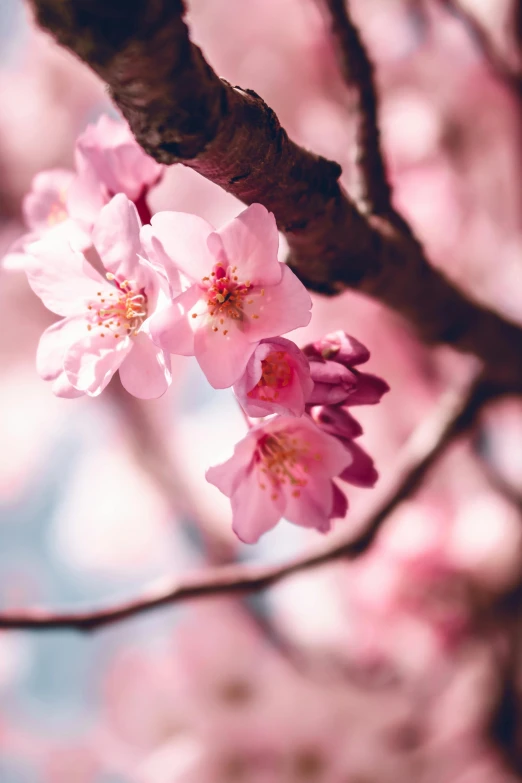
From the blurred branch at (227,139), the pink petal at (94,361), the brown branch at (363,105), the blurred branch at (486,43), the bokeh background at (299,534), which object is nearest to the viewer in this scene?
the blurred branch at (227,139)

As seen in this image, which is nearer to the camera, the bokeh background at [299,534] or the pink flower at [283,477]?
the pink flower at [283,477]

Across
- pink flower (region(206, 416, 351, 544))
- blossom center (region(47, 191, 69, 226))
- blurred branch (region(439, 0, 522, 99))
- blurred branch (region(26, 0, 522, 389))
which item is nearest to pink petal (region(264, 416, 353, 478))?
pink flower (region(206, 416, 351, 544))

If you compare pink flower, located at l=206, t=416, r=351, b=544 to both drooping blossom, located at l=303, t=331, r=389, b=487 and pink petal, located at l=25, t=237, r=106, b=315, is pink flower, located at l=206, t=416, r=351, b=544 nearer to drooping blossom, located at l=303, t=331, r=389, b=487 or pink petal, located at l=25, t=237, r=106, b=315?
drooping blossom, located at l=303, t=331, r=389, b=487

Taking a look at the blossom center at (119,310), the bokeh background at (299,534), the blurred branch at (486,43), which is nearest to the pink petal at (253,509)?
the blossom center at (119,310)

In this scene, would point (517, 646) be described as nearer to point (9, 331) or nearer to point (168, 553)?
point (168, 553)

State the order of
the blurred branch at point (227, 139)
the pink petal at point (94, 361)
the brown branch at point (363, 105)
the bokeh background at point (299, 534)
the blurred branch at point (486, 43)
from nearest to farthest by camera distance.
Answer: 1. the blurred branch at point (227, 139)
2. the pink petal at point (94, 361)
3. the brown branch at point (363, 105)
4. the blurred branch at point (486, 43)
5. the bokeh background at point (299, 534)

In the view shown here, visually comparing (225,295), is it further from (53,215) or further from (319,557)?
(319,557)

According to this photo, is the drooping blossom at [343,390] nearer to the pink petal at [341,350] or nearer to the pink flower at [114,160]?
the pink petal at [341,350]
